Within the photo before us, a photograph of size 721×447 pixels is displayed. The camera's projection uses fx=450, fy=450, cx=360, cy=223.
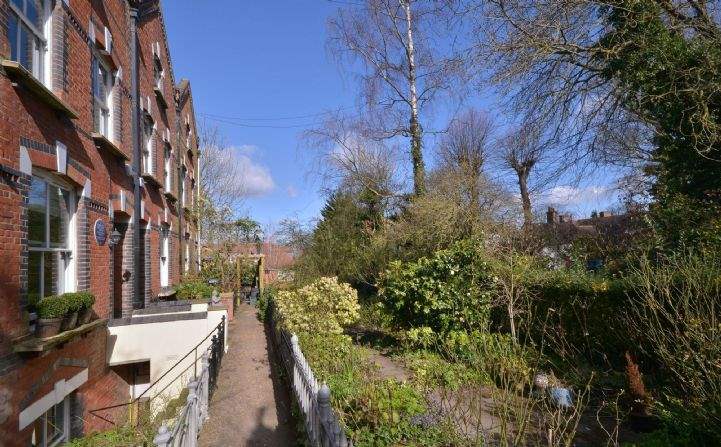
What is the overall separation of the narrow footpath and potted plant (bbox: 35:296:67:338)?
2.34 metres

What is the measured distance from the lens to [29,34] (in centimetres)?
580

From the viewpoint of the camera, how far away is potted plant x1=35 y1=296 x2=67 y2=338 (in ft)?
18.0

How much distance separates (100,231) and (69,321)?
2.20 meters

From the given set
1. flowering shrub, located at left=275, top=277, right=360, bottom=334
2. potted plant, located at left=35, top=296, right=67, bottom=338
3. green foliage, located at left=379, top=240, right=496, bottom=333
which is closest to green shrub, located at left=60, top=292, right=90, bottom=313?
potted plant, located at left=35, top=296, right=67, bottom=338

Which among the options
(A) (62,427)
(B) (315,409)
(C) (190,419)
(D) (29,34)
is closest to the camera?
(B) (315,409)

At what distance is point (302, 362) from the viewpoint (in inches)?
221

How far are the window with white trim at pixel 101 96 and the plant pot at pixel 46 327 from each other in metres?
3.83

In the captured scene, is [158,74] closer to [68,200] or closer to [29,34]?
[68,200]

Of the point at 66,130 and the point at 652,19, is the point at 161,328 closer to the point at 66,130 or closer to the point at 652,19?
the point at 66,130

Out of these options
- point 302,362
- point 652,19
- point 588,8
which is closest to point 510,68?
point 588,8

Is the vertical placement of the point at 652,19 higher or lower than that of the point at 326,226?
higher

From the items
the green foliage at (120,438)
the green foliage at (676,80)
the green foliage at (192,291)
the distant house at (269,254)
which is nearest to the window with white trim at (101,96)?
the green foliage at (120,438)

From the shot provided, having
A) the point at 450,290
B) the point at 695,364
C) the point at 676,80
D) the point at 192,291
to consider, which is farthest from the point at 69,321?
the point at 676,80

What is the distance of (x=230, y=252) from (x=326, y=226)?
18.2ft
